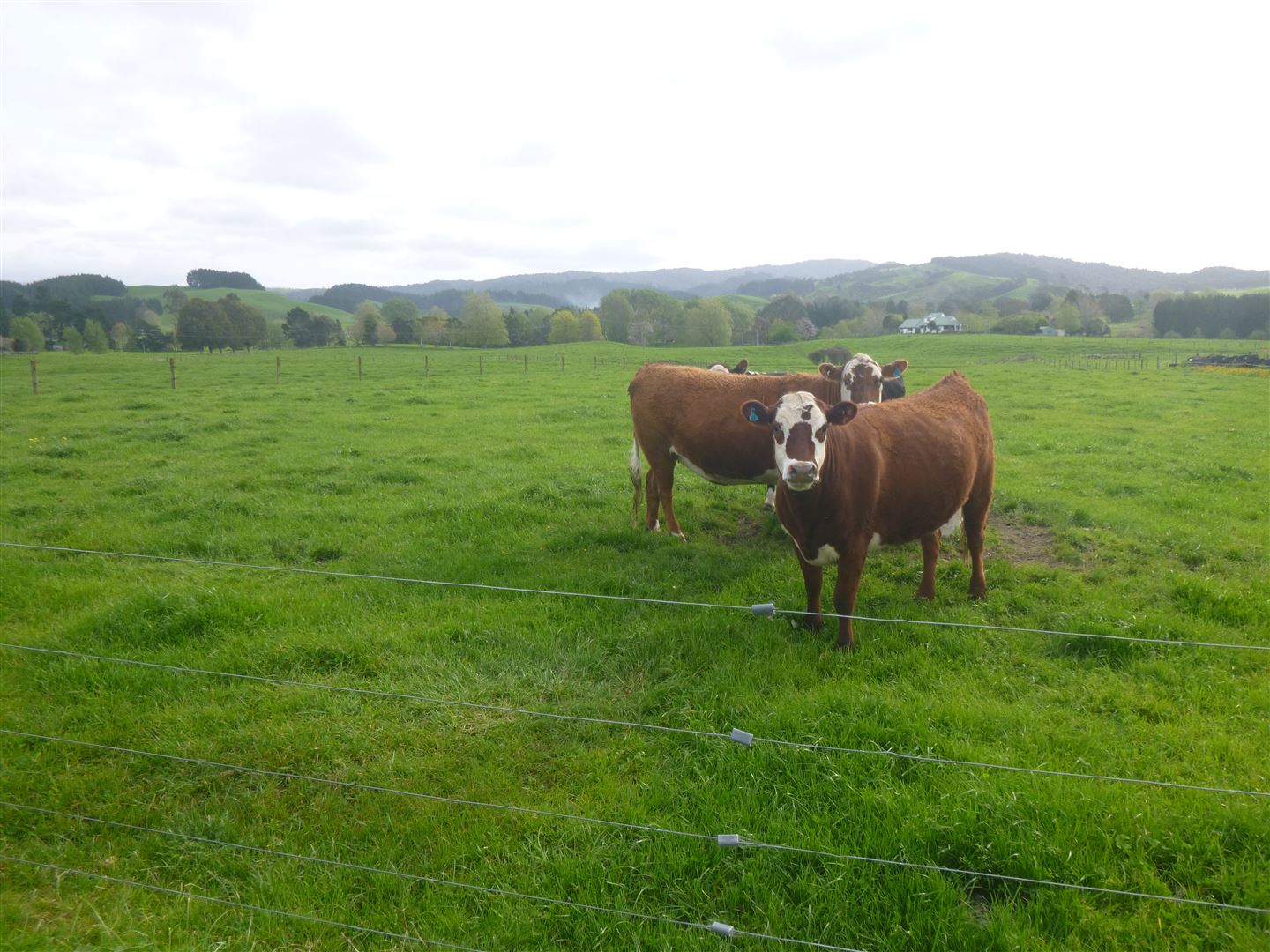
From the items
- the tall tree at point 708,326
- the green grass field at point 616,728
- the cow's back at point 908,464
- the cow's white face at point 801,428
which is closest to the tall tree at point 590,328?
the tall tree at point 708,326

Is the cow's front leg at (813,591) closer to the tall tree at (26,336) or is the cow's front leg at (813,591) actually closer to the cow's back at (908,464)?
the cow's back at (908,464)

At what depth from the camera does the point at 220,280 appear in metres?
178

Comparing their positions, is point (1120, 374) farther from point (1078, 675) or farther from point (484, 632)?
point (484, 632)

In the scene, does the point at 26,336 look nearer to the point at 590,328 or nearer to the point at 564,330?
the point at 564,330

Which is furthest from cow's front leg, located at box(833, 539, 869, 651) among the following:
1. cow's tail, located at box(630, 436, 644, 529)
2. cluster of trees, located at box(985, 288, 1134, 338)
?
cluster of trees, located at box(985, 288, 1134, 338)

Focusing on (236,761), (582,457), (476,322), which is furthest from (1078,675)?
(476,322)

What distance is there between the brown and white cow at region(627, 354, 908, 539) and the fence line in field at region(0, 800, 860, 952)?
557 centimetres

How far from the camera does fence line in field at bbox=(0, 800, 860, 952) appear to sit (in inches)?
116

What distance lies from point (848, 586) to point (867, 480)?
0.90m

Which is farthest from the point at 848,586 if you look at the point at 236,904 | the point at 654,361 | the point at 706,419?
the point at 654,361

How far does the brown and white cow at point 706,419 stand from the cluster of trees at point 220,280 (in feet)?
631

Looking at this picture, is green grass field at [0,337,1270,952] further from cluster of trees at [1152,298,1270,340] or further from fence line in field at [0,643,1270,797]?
cluster of trees at [1152,298,1270,340]

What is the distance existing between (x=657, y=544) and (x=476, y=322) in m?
85.1

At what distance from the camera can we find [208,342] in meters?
65.1
